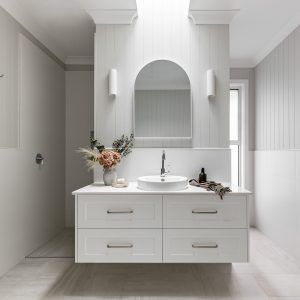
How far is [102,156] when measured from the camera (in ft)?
8.77

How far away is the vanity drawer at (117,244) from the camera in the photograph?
91.5 inches

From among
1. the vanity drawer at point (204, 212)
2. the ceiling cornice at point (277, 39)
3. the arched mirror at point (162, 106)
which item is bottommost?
the vanity drawer at point (204, 212)

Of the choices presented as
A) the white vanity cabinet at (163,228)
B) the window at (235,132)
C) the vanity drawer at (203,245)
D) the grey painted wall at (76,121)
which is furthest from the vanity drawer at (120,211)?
the window at (235,132)

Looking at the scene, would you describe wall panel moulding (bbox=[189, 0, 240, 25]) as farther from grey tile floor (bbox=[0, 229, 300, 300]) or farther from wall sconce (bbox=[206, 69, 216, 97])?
grey tile floor (bbox=[0, 229, 300, 300])

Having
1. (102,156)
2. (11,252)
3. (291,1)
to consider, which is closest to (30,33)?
(102,156)

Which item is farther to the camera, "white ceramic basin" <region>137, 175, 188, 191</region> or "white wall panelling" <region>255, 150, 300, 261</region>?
"white wall panelling" <region>255, 150, 300, 261</region>

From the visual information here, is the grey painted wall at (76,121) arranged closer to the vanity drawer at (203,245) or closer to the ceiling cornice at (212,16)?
the ceiling cornice at (212,16)

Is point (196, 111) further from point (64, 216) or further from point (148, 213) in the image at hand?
point (64, 216)

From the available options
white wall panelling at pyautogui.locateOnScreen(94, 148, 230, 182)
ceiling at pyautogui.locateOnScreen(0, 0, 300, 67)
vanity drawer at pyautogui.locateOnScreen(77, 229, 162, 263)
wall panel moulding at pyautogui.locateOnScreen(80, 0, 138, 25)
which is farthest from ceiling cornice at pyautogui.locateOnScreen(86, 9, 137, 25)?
vanity drawer at pyautogui.locateOnScreen(77, 229, 162, 263)

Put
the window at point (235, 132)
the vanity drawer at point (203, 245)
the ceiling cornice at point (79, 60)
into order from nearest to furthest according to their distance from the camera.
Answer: the vanity drawer at point (203, 245) < the ceiling cornice at point (79, 60) < the window at point (235, 132)

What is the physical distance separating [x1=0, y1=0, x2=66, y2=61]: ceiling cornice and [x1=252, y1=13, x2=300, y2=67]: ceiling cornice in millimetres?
2514

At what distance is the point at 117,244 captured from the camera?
233 centimetres

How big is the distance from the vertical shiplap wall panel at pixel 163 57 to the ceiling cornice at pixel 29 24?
2.37 feet

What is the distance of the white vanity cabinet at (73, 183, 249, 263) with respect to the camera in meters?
2.32
